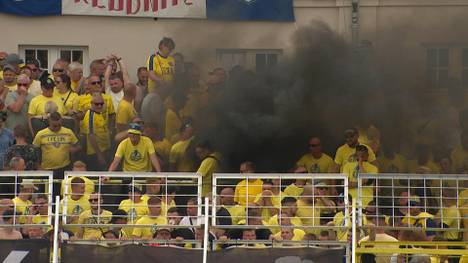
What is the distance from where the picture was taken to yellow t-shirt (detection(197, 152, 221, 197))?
1866cm

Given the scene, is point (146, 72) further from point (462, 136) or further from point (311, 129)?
point (462, 136)

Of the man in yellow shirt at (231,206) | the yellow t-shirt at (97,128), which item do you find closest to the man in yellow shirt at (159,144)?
the yellow t-shirt at (97,128)

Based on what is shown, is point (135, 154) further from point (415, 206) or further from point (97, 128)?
point (415, 206)

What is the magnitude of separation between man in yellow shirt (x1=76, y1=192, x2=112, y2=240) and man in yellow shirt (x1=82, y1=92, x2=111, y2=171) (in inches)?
156

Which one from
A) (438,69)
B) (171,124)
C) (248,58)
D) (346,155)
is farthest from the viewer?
(248,58)

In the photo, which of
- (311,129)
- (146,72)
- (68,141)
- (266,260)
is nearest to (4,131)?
(68,141)

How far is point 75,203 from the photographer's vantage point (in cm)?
1548

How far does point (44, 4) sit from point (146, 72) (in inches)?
178

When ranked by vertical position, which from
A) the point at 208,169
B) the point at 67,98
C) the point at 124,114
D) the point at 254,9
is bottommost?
the point at 208,169

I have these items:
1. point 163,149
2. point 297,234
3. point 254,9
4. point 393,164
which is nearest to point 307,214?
point 297,234

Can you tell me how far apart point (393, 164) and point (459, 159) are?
3.25 ft

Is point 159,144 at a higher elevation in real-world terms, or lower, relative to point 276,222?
higher

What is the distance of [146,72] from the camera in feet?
70.9

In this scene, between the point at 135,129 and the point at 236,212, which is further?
the point at 135,129
